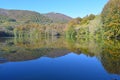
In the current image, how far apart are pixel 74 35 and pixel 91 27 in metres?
26.9

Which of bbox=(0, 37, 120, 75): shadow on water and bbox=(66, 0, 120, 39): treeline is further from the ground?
bbox=(66, 0, 120, 39): treeline

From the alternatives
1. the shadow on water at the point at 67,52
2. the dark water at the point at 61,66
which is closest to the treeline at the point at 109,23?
the shadow on water at the point at 67,52

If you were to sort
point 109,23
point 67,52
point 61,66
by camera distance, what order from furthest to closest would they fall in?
point 109,23
point 67,52
point 61,66

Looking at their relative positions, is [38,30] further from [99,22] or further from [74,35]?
[99,22]

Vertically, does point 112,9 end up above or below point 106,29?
above

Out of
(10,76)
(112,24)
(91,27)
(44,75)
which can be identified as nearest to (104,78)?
(44,75)

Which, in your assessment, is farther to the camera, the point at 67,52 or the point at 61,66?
the point at 67,52

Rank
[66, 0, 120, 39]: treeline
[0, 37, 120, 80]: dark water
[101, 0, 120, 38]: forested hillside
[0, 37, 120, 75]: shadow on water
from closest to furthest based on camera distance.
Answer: [0, 37, 120, 80]: dark water → [0, 37, 120, 75]: shadow on water → [101, 0, 120, 38]: forested hillside → [66, 0, 120, 39]: treeline

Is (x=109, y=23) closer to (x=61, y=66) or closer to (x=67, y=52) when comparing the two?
(x=67, y=52)

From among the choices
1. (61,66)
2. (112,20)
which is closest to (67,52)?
(61,66)

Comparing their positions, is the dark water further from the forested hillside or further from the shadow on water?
the forested hillside

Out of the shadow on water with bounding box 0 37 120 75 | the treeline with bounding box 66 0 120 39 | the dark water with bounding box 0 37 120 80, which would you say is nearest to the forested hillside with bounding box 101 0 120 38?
the treeline with bounding box 66 0 120 39

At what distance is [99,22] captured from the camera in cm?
7856

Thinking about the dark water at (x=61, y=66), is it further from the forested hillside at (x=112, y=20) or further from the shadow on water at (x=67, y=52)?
the forested hillside at (x=112, y=20)
